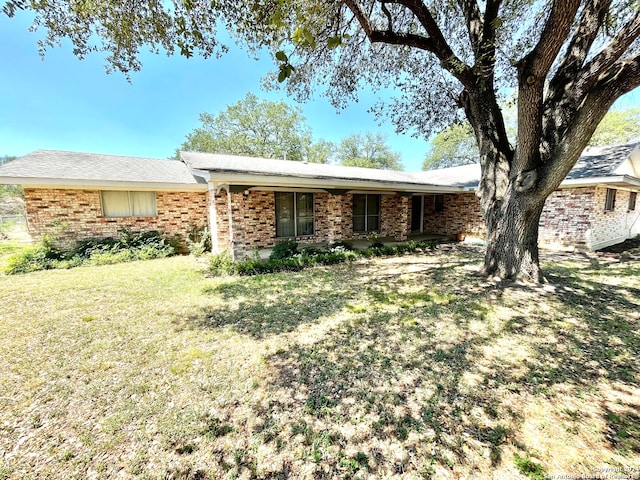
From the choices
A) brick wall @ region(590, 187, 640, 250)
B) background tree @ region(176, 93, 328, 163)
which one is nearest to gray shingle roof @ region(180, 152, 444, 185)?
brick wall @ region(590, 187, 640, 250)

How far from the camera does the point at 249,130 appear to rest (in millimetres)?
28469

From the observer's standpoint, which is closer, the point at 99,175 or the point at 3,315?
the point at 3,315

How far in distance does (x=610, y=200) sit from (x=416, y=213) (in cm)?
723

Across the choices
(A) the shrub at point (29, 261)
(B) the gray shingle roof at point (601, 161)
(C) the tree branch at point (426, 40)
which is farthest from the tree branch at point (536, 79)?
(A) the shrub at point (29, 261)

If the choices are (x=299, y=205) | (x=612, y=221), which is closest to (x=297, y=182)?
(x=299, y=205)

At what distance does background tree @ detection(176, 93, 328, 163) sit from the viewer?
27906 mm

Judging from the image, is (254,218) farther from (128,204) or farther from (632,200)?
(632,200)

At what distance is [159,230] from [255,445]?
932cm

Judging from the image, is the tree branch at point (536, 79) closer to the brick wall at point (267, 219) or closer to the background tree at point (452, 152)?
the brick wall at point (267, 219)

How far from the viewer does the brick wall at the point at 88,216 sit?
7926 mm

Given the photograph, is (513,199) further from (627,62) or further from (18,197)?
(18,197)

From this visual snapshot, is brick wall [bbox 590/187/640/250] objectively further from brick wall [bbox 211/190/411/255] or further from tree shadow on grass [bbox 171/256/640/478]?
brick wall [bbox 211/190/411/255]

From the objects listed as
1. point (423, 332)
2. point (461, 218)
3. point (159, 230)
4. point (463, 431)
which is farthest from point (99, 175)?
point (461, 218)

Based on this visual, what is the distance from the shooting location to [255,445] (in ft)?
6.51
